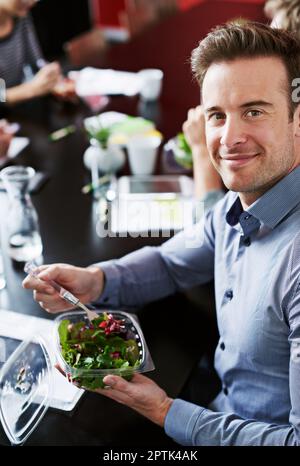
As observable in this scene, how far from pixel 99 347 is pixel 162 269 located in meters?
0.33

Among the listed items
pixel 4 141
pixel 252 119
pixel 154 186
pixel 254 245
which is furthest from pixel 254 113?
pixel 4 141

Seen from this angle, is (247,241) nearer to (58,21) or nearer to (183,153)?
(183,153)

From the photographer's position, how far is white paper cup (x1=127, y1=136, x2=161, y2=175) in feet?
5.77

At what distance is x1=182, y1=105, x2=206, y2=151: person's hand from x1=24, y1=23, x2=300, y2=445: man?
1.68ft

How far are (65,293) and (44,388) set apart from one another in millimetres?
211

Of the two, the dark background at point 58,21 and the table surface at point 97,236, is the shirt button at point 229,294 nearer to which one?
the table surface at point 97,236

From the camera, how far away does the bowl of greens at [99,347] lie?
3.18 feet

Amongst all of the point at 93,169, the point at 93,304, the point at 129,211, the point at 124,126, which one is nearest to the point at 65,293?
the point at 93,304

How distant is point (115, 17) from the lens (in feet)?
15.6

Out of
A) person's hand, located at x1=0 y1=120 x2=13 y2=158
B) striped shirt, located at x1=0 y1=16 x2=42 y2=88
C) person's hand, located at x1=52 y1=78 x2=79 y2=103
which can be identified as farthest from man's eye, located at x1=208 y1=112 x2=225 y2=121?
striped shirt, located at x1=0 y1=16 x2=42 y2=88

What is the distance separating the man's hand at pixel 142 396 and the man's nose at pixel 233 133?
1.50 feet

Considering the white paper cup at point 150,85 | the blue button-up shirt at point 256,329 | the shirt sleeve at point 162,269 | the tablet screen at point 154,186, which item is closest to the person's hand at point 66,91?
the white paper cup at point 150,85

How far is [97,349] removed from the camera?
40.8 inches

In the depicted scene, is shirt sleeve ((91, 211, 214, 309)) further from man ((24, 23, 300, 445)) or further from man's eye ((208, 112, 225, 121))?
man's eye ((208, 112, 225, 121))
